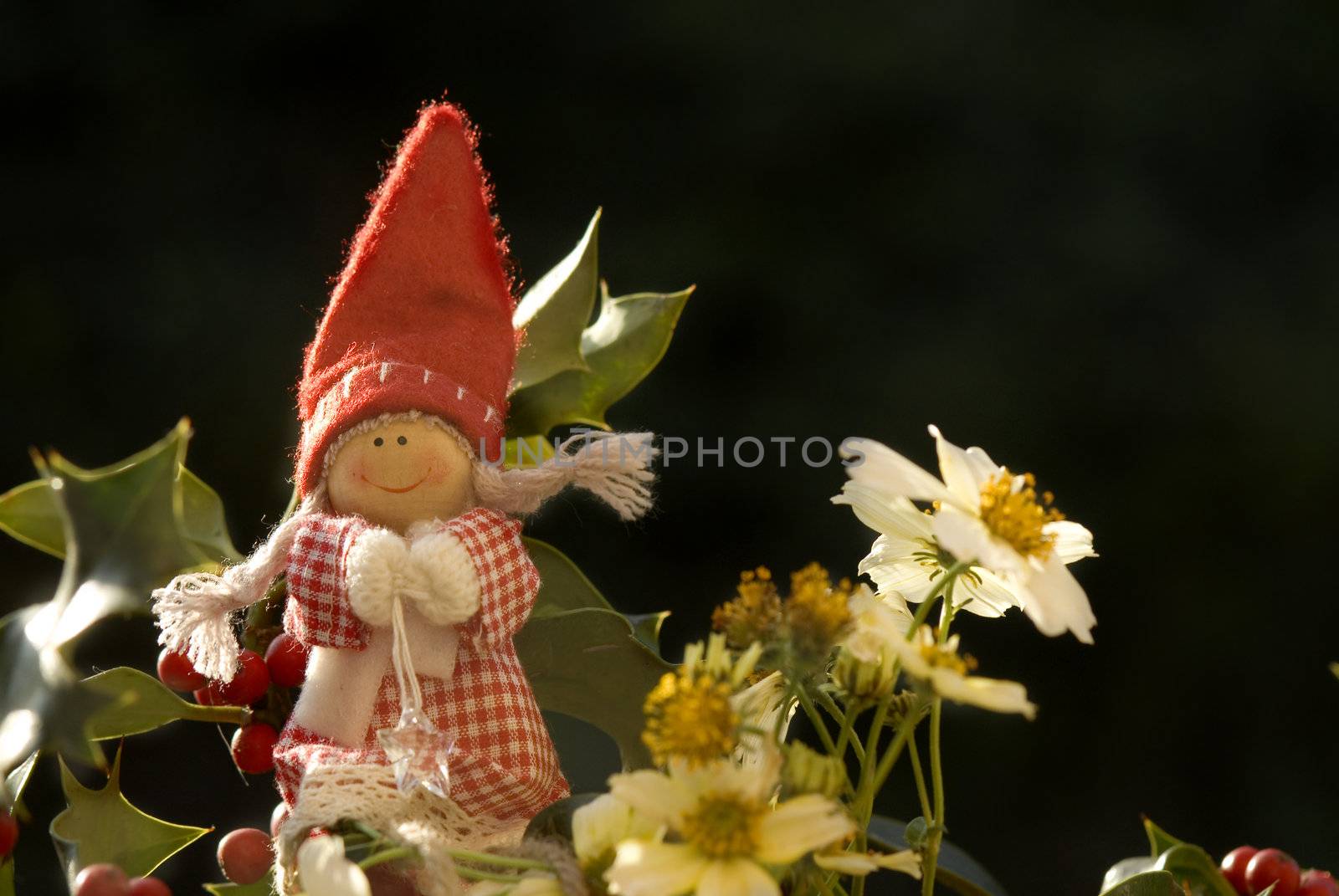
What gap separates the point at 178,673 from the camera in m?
0.47

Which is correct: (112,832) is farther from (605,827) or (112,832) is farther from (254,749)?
(605,827)

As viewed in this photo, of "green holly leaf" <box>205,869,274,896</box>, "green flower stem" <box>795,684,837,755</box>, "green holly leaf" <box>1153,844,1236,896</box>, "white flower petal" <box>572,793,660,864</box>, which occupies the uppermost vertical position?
"green flower stem" <box>795,684,837,755</box>

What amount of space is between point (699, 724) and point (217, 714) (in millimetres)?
214

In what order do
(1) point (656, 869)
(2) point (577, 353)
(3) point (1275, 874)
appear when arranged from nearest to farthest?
1. (1) point (656, 869)
2. (3) point (1275, 874)
3. (2) point (577, 353)

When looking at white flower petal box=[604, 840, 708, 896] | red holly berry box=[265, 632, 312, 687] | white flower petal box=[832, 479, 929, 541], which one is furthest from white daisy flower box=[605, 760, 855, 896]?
red holly berry box=[265, 632, 312, 687]

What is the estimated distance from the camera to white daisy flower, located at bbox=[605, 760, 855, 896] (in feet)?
0.96

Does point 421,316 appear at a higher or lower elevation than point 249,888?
higher

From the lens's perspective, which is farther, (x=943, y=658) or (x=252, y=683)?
(x=252, y=683)

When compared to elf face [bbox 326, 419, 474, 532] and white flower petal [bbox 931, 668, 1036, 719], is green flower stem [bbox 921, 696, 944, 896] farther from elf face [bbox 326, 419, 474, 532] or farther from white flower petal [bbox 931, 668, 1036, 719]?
elf face [bbox 326, 419, 474, 532]

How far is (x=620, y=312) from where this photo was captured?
0.56 metres

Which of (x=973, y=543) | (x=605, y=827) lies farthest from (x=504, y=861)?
(x=973, y=543)

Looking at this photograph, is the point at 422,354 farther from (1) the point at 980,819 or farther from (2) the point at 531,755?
(1) the point at 980,819

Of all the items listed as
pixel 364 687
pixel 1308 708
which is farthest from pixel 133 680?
pixel 1308 708

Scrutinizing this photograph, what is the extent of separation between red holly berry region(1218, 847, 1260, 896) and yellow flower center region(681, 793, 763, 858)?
0.57 ft
